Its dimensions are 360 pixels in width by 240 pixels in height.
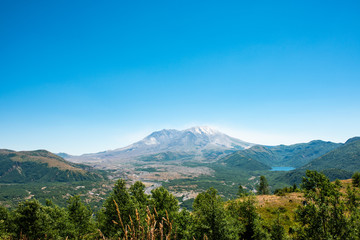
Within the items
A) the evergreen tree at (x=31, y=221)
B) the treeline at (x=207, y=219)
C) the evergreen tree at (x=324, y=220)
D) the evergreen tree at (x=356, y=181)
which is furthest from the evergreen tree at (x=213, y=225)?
the evergreen tree at (x=356, y=181)

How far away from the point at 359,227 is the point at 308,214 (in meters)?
4.83

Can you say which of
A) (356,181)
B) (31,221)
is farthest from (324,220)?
(356,181)

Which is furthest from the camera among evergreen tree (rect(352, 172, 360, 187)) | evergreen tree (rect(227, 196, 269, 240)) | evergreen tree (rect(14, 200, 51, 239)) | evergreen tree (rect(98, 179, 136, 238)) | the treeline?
evergreen tree (rect(352, 172, 360, 187))

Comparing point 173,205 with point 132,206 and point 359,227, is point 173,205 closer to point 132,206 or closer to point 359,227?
point 132,206

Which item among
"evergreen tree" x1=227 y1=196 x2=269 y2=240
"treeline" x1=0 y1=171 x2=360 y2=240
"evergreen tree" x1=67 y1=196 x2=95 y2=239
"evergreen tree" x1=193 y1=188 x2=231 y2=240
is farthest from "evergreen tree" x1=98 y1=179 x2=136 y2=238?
"evergreen tree" x1=227 y1=196 x2=269 y2=240

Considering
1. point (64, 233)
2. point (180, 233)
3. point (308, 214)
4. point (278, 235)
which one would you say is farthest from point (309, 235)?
point (64, 233)

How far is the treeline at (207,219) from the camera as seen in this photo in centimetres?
2133

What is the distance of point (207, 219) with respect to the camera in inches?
1231

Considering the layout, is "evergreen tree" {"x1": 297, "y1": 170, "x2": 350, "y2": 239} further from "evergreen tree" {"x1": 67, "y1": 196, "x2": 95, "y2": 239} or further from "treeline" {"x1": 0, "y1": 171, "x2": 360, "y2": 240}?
"evergreen tree" {"x1": 67, "y1": 196, "x2": 95, "y2": 239}

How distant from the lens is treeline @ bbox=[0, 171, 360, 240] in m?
21.3

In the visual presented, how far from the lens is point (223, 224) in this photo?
30.4m

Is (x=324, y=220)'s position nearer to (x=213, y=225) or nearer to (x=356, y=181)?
(x=213, y=225)

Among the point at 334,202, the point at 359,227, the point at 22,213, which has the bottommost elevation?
the point at 22,213

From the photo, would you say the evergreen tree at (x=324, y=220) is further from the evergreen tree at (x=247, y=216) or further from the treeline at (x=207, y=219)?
the evergreen tree at (x=247, y=216)
